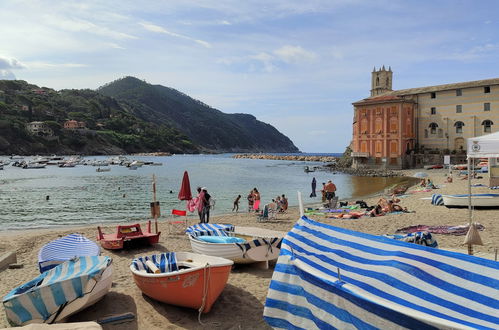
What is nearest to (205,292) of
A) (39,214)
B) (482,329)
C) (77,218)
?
(482,329)

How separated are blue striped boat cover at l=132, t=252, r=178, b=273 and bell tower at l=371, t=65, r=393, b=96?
97586 mm

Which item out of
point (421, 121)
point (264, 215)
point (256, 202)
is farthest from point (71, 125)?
point (264, 215)

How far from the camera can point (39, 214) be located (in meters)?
24.8

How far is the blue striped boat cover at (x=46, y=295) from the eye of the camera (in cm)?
632

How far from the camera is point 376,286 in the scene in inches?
186

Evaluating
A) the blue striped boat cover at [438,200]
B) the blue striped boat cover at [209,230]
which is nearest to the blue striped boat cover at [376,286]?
the blue striped boat cover at [209,230]

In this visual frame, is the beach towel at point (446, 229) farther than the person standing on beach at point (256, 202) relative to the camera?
No

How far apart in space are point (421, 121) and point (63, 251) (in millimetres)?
66377

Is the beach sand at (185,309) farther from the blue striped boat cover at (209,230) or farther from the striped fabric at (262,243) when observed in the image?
the blue striped boat cover at (209,230)

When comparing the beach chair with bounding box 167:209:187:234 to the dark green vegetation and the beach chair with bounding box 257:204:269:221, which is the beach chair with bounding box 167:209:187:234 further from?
the dark green vegetation

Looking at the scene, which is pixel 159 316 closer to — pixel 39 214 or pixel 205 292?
pixel 205 292

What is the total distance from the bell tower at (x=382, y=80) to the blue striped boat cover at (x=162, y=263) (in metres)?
97.6

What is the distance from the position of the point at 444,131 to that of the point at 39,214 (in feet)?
197

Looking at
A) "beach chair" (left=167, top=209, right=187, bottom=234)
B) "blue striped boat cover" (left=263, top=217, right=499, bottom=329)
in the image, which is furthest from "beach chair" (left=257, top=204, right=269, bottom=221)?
"blue striped boat cover" (left=263, top=217, right=499, bottom=329)
